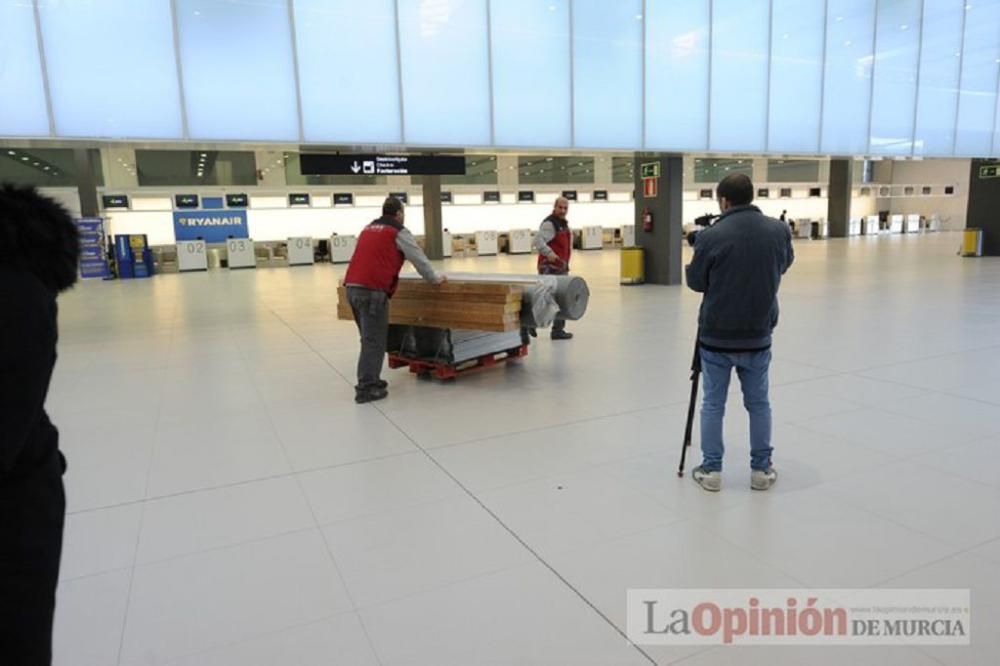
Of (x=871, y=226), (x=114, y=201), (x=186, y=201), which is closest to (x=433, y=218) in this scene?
(x=186, y=201)

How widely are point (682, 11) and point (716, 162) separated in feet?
78.8

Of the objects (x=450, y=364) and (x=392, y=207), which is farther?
(x=450, y=364)

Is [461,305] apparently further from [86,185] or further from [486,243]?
[486,243]

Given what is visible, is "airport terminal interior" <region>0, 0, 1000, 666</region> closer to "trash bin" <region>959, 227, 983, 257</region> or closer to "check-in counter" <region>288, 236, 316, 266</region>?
"trash bin" <region>959, 227, 983, 257</region>

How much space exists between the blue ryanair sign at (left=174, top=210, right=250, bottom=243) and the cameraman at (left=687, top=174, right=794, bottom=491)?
25.9 meters

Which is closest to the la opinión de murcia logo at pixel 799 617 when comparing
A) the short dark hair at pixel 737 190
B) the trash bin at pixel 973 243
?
the short dark hair at pixel 737 190

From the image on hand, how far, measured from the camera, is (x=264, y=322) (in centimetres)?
1080

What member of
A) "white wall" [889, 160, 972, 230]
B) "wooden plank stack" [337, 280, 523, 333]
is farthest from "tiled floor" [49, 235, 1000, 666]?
"white wall" [889, 160, 972, 230]

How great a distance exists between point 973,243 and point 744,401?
67.4 feet

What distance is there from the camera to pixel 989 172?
63.2 ft

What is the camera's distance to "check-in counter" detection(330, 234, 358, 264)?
2630cm

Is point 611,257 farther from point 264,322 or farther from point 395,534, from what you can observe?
point 395,534

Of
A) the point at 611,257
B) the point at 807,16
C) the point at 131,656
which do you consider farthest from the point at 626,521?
the point at 611,257

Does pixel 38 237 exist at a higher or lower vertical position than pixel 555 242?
higher
